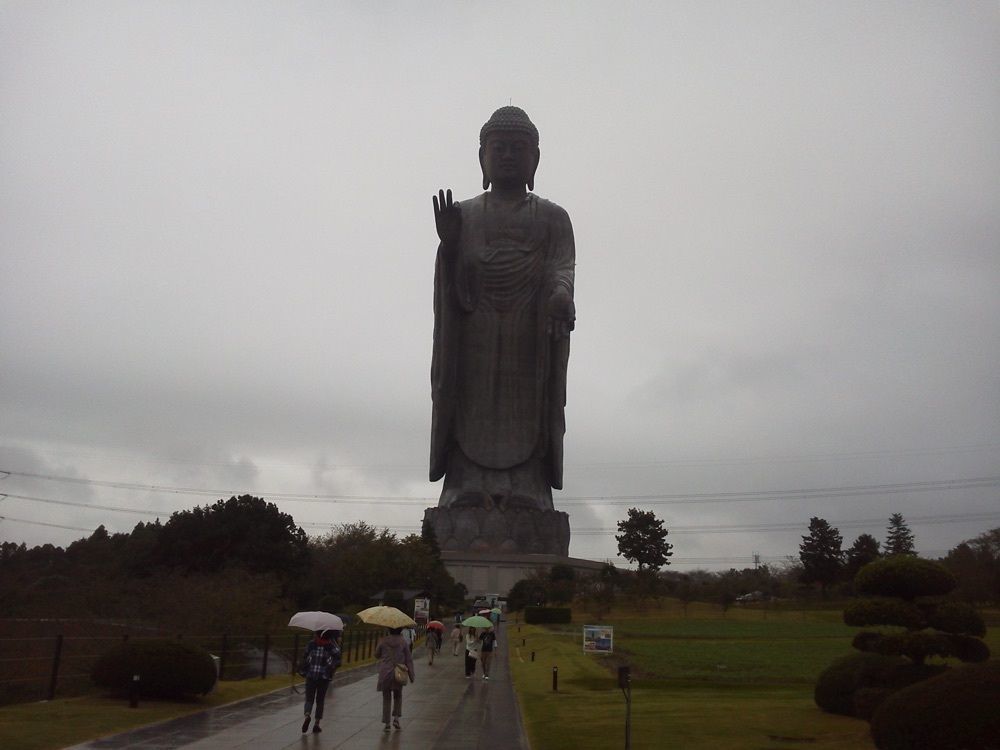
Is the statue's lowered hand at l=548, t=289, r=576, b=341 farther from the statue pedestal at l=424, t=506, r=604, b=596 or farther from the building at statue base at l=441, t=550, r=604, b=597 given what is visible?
the building at statue base at l=441, t=550, r=604, b=597

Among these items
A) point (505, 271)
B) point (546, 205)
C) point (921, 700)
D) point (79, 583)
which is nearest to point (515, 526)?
point (505, 271)

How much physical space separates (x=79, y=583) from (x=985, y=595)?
28.5 meters

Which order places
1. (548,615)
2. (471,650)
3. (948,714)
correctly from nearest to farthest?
(948,714) → (471,650) → (548,615)

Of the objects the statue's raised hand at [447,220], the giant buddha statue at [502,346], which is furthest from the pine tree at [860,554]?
the statue's raised hand at [447,220]

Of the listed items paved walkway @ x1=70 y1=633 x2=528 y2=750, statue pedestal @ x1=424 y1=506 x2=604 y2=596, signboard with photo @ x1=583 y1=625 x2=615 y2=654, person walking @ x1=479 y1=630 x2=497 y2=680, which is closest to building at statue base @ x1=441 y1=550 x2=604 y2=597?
statue pedestal @ x1=424 y1=506 x2=604 y2=596

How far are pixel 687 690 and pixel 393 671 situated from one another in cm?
575

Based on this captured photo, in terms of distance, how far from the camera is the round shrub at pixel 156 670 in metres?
10.8

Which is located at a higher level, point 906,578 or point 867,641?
point 906,578

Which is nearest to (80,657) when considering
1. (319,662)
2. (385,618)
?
(385,618)

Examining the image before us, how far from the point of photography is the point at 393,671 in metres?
9.73

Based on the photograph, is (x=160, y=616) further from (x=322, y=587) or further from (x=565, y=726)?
(x=322, y=587)

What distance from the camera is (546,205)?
1617 inches

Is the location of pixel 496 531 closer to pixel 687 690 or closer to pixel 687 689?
pixel 687 689

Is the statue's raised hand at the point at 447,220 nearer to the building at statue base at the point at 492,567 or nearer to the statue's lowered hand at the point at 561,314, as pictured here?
the statue's lowered hand at the point at 561,314
